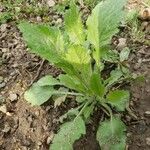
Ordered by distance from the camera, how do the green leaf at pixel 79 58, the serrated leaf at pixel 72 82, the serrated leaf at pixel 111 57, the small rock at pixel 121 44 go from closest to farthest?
the green leaf at pixel 79 58
the serrated leaf at pixel 72 82
the serrated leaf at pixel 111 57
the small rock at pixel 121 44

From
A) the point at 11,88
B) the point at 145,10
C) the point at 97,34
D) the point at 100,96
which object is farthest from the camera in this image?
the point at 145,10

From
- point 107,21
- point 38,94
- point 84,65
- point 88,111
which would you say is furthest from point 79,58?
point 38,94

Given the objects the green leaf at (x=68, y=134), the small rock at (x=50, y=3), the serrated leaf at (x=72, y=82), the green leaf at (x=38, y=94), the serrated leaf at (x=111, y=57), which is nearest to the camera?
the green leaf at (x=68, y=134)

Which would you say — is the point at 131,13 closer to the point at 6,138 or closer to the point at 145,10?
the point at 145,10

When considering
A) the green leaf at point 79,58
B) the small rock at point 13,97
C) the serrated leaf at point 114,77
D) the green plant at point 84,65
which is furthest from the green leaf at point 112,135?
the small rock at point 13,97

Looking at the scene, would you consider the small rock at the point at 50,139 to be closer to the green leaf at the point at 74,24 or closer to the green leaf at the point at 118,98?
the green leaf at the point at 118,98

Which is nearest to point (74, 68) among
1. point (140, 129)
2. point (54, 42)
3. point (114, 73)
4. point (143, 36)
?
point (54, 42)
